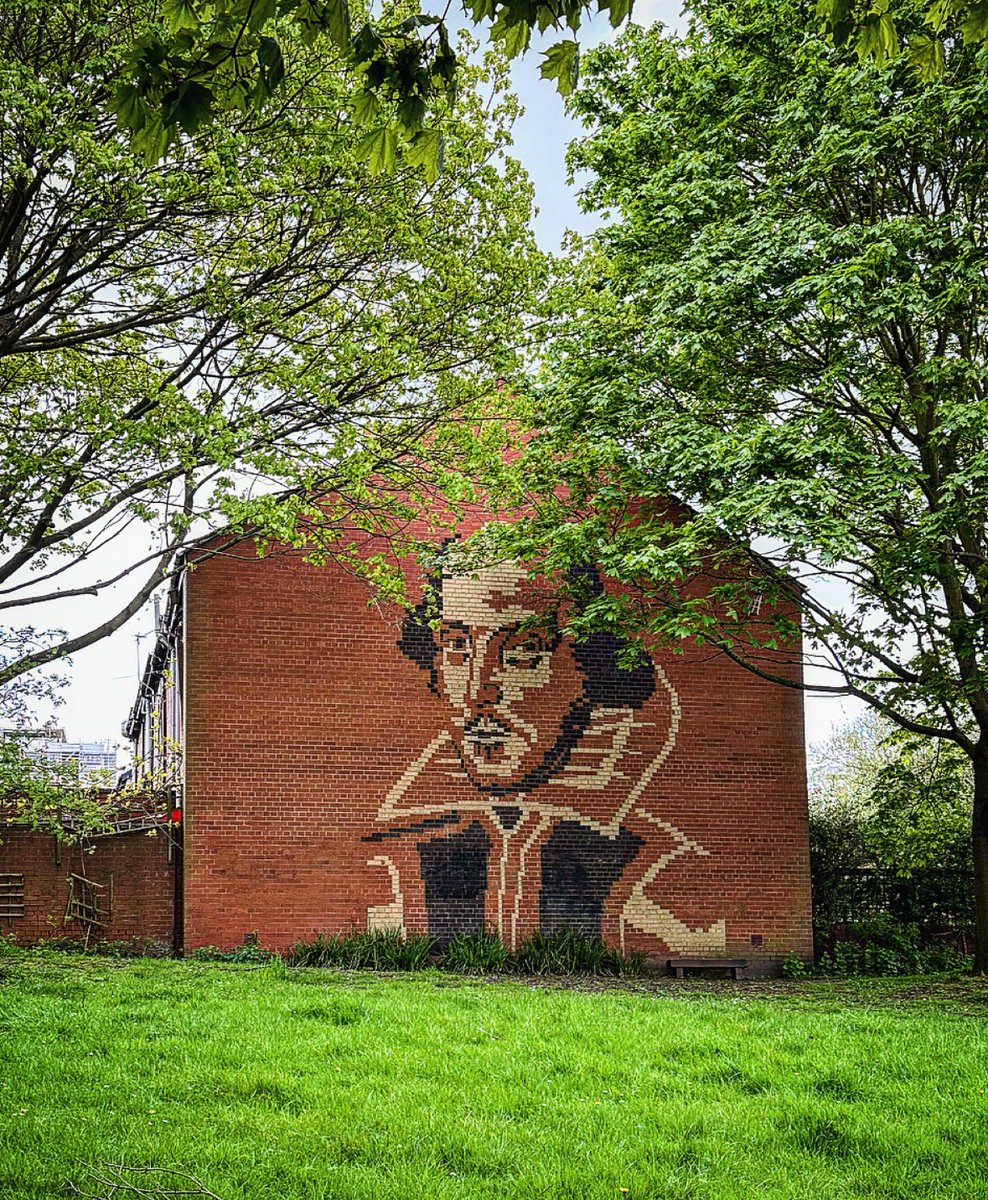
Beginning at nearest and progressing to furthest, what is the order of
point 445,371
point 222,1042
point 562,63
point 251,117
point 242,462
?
1. point 562,63
2. point 222,1042
3. point 251,117
4. point 242,462
5. point 445,371

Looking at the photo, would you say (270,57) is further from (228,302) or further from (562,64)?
(228,302)

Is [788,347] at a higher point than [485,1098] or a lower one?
higher

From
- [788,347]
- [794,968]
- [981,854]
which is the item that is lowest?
[794,968]

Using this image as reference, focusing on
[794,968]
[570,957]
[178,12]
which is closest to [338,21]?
[178,12]

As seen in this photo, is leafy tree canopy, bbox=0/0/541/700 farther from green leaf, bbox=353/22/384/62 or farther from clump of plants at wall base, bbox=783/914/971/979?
→ clump of plants at wall base, bbox=783/914/971/979

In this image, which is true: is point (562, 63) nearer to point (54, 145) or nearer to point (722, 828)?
point (54, 145)

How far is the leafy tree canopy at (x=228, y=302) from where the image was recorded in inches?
336

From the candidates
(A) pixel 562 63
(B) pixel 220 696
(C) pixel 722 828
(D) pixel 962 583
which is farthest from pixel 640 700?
(A) pixel 562 63

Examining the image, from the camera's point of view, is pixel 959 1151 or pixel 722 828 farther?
pixel 722 828

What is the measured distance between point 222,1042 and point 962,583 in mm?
9716

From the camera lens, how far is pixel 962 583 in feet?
43.5

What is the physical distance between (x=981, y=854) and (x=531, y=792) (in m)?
5.62

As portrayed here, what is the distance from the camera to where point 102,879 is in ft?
49.5

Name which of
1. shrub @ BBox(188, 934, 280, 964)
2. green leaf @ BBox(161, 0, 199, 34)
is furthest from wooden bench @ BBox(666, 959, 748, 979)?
green leaf @ BBox(161, 0, 199, 34)
